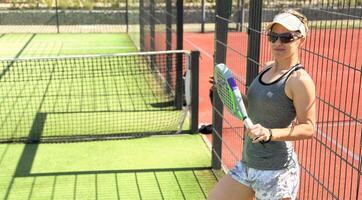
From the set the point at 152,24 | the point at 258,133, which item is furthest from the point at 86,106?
the point at 258,133

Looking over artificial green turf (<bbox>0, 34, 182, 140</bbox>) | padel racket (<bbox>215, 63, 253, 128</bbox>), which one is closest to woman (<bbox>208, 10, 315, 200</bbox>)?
padel racket (<bbox>215, 63, 253, 128</bbox>)

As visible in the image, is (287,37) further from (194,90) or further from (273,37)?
(194,90)

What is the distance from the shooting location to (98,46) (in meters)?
16.3

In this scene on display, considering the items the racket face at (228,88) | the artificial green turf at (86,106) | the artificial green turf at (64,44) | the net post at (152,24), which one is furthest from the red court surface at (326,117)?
the artificial green turf at (64,44)

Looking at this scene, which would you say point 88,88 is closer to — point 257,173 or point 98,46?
point 98,46

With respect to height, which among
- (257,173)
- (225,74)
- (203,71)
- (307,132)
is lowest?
(203,71)

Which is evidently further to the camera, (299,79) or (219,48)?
(219,48)

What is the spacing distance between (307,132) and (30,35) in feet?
57.9

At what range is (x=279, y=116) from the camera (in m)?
3.06

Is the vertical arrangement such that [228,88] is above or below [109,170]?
above

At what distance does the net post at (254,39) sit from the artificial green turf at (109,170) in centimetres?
159

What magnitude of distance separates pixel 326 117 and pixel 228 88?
5263 millimetres

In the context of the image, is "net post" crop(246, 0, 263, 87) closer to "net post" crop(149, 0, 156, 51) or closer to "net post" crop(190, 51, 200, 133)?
"net post" crop(190, 51, 200, 133)

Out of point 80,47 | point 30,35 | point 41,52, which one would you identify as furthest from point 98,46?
point 30,35
